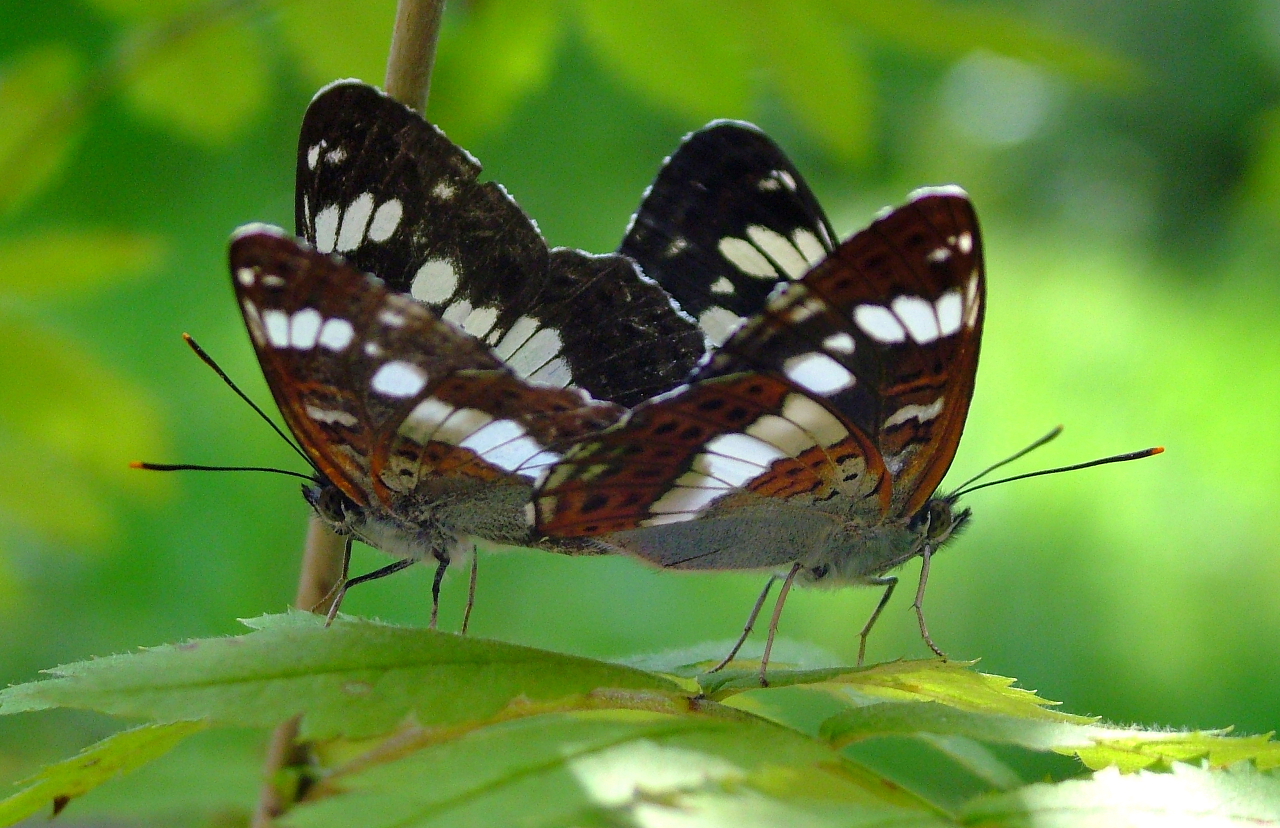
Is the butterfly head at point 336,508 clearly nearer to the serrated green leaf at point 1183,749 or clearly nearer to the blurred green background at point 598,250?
the blurred green background at point 598,250

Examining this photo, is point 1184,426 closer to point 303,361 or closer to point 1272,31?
point 303,361

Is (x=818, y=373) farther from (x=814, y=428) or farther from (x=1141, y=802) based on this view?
(x=1141, y=802)

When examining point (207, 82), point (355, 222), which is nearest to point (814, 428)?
point (355, 222)

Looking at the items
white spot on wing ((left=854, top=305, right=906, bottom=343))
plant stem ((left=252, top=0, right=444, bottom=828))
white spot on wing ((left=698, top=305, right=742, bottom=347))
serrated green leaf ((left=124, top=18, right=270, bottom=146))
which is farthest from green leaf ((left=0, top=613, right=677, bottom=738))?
serrated green leaf ((left=124, top=18, right=270, bottom=146))

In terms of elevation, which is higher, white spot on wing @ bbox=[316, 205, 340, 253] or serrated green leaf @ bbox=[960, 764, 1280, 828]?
white spot on wing @ bbox=[316, 205, 340, 253]

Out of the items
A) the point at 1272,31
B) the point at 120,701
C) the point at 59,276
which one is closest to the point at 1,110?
the point at 59,276

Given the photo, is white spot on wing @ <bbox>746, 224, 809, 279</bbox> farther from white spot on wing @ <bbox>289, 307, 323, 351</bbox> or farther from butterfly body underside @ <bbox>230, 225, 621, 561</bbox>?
white spot on wing @ <bbox>289, 307, 323, 351</bbox>
